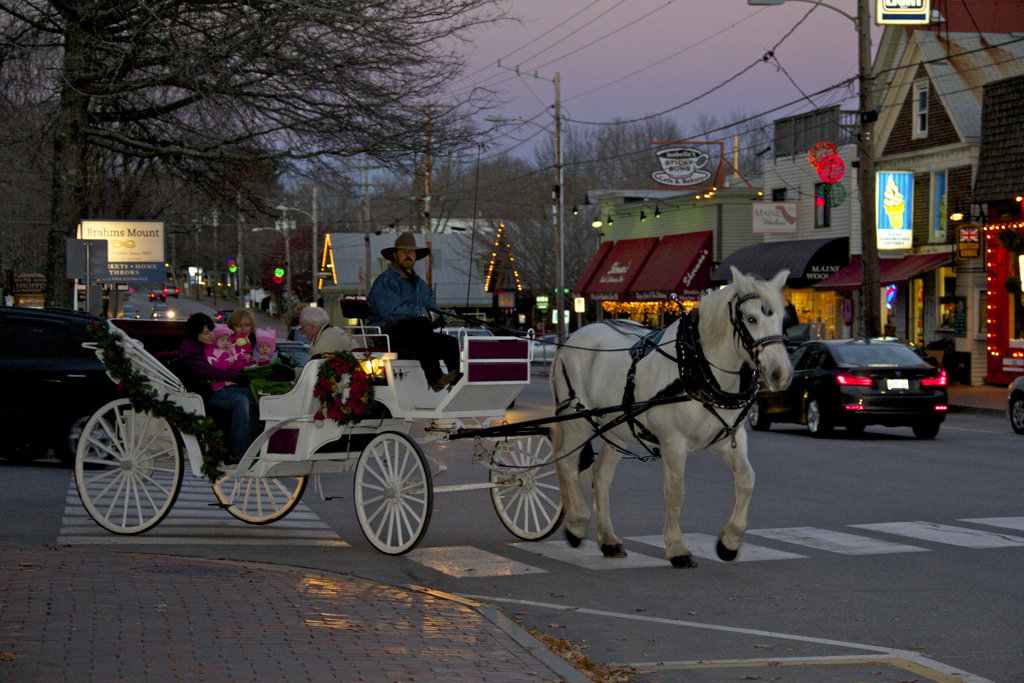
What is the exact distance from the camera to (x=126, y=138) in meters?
17.6

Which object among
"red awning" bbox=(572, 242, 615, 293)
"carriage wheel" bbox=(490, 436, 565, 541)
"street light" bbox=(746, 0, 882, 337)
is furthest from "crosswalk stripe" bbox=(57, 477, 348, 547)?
"red awning" bbox=(572, 242, 615, 293)

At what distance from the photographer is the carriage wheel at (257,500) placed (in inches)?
413

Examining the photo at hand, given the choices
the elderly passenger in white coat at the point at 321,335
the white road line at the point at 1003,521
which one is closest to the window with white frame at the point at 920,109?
the white road line at the point at 1003,521

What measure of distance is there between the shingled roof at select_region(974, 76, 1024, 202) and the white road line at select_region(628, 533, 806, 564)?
22.8m

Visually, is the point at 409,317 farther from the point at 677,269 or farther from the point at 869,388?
the point at 677,269

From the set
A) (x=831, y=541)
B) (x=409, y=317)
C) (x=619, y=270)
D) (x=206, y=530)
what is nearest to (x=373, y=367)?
(x=409, y=317)

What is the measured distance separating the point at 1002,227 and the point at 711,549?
24963mm

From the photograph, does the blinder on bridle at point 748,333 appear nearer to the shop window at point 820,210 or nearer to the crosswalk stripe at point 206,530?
the crosswalk stripe at point 206,530

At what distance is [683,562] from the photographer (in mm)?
8344

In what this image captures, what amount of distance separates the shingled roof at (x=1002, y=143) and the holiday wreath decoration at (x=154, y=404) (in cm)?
2482

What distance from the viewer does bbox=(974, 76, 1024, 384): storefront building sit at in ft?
95.6

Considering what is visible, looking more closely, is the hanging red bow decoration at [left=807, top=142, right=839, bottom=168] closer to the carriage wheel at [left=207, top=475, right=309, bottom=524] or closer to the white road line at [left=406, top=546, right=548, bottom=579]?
the carriage wheel at [left=207, top=475, right=309, bottom=524]

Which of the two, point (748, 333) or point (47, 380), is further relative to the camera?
point (47, 380)

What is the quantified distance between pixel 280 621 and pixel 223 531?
13.7 feet
